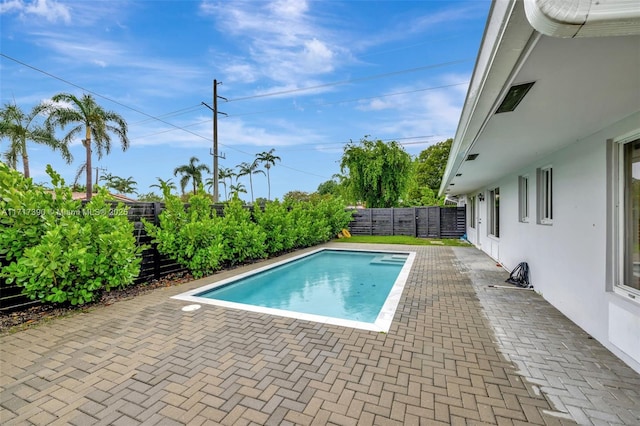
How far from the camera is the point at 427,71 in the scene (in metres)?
16.4

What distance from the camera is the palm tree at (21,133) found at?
15.8 metres

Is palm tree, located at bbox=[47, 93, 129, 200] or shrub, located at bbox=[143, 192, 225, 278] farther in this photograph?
palm tree, located at bbox=[47, 93, 129, 200]

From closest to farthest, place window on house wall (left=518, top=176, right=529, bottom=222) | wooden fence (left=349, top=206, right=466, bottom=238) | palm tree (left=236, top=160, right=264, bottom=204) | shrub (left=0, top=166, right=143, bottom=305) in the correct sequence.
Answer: shrub (left=0, top=166, right=143, bottom=305) < window on house wall (left=518, top=176, right=529, bottom=222) < wooden fence (left=349, top=206, right=466, bottom=238) < palm tree (left=236, top=160, right=264, bottom=204)

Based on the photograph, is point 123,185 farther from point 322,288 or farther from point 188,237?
point 322,288

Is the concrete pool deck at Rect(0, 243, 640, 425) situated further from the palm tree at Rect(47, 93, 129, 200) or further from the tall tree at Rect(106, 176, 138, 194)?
the tall tree at Rect(106, 176, 138, 194)

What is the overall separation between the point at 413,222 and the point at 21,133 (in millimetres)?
23130

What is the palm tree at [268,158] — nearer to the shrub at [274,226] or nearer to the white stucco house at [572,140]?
the shrub at [274,226]

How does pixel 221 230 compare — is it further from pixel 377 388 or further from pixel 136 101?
pixel 136 101

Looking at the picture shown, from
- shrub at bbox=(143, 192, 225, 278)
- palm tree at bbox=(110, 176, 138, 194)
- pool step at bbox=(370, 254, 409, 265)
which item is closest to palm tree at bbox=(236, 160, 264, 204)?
palm tree at bbox=(110, 176, 138, 194)

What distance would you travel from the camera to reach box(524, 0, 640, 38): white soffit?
102 centimetres

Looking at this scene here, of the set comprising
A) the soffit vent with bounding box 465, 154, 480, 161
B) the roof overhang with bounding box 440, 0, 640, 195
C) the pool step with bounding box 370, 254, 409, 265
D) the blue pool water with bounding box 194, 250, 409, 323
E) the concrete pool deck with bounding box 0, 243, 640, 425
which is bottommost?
the blue pool water with bounding box 194, 250, 409, 323

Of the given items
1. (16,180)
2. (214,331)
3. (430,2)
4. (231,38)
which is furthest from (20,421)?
(231,38)

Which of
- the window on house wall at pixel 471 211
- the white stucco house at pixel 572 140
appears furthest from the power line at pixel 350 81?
the white stucco house at pixel 572 140

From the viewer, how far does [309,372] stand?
273cm
